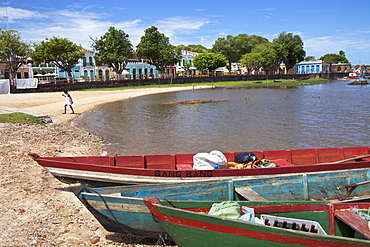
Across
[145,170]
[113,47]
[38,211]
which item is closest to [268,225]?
[145,170]

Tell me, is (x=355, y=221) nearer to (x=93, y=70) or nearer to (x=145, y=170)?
(x=145, y=170)

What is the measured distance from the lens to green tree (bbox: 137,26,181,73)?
211 feet

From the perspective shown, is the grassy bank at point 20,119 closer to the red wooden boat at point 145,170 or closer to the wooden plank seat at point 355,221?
the red wooden boat at point 145,170

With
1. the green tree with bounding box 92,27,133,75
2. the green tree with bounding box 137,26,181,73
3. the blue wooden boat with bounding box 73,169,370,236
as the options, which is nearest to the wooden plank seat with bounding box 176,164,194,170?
the blue wooden boat with bounding box 73,169,370,236

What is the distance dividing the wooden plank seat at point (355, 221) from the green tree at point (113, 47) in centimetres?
5646

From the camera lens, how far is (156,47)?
64500mm

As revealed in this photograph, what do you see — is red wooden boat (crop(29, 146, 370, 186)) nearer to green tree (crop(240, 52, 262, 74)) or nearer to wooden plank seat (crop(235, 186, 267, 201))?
wooden plank seat (crop(235, 186, 267, 201))

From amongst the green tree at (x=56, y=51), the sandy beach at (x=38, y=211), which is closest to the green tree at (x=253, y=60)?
the green tree at (x=56, y=51)

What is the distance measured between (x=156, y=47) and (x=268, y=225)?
62642 mm

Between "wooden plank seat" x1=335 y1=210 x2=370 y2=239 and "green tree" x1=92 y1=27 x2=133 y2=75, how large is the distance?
5646 cm

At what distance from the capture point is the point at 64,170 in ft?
21.6

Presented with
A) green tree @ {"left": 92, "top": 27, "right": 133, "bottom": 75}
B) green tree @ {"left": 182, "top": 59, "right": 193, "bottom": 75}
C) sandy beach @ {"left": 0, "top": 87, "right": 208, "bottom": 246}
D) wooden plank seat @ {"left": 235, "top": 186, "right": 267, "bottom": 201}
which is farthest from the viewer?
green tree @ {"left": 182, "top": 59, "right": 193, "bottom": 75}

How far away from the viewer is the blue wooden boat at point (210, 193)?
5242 mm

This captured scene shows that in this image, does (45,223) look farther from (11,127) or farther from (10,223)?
(11,127)
